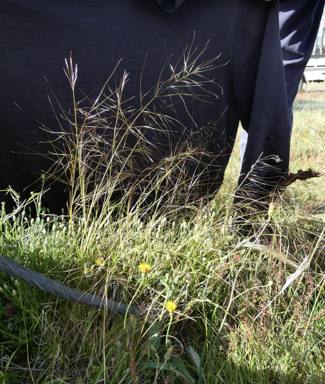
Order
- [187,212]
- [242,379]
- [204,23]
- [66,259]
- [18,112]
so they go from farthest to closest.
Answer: [187,212] → [18,112] → [204,23] → [66,259] → [242,379]

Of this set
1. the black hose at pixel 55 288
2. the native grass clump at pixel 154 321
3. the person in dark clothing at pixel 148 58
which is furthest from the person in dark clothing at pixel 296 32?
the black hose at pixel 55 288

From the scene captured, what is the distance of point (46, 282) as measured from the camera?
37.0 inches

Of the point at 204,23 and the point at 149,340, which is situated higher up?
the point at 204,23

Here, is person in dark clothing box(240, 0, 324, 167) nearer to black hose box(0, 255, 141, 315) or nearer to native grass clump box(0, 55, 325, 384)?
native grass clump box(0, 55, 325, 384)

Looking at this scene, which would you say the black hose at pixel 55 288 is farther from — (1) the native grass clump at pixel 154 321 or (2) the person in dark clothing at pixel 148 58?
(2) the person in dark clothing at pixel 148 58

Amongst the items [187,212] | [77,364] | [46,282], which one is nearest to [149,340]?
[77,364]

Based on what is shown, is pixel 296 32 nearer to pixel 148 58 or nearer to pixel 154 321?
pixel 148 58

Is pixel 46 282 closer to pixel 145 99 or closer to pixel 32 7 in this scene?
pixel 145 99

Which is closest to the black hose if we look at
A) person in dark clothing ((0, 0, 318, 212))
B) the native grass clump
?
the native grass clump

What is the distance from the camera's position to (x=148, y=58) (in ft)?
4.06

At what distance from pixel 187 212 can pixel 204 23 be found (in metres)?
0.69

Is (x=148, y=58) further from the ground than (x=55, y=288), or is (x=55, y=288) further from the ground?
A: (x=148, y=58)

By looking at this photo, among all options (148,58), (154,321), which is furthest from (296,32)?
(154,321)

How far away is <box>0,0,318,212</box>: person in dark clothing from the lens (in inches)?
46.2
